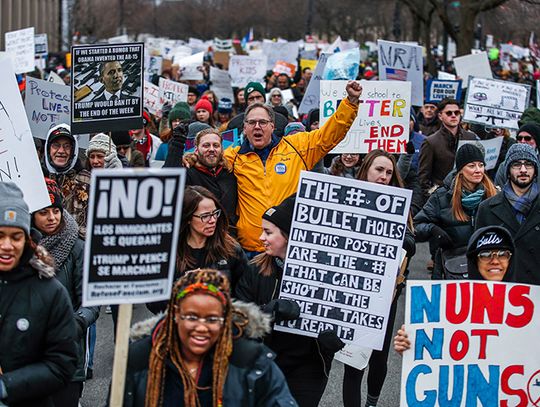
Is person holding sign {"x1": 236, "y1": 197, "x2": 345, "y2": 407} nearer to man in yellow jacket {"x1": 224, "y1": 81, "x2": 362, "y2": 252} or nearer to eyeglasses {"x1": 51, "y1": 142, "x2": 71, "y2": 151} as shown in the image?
man in yellow jacket {"x1": 224, "y1": 81, "x2": 362, "y2": 252}

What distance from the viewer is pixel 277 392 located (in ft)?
12.9

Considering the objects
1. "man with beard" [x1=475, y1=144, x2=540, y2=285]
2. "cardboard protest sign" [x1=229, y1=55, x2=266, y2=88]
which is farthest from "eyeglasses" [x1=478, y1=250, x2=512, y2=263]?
"cardboard protest sign" [x1=229, y1=55, x2=266, y2=88]

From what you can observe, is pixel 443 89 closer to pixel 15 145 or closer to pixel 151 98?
pixel 151 98

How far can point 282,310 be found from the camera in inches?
195

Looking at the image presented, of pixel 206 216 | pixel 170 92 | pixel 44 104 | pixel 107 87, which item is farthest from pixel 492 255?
pixel 170 92

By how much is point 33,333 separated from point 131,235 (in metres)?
0.81

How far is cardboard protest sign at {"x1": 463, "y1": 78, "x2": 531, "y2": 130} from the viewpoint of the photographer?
1291 centimetres

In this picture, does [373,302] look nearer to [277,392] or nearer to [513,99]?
[277,392]

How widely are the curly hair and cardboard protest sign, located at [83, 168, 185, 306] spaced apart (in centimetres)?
14

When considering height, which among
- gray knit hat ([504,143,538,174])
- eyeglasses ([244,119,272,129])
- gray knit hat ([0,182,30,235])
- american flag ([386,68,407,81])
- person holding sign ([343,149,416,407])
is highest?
american flag ([386,68,407,81])

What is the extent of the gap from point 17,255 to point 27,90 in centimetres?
692

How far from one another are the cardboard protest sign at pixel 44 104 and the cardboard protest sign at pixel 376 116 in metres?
2.68

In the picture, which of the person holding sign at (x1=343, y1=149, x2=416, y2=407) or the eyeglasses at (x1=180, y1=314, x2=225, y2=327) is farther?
the person holding sign at (x1=343, y1=149, x2=416, y2=407)

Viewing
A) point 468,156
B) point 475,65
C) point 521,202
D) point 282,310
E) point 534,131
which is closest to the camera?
A: point 282,310
